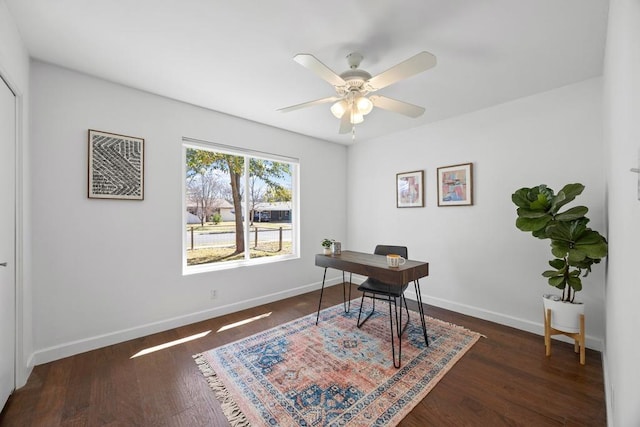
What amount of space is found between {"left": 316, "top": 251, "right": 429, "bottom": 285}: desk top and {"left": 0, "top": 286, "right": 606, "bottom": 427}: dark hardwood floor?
0.80m

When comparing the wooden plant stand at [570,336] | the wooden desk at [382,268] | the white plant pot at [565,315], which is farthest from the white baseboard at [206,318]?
the wooden desk at [382,268]

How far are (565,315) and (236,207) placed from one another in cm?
364

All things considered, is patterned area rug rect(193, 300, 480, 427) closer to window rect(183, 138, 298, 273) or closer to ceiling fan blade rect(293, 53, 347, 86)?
window rect(183, 138, 298, 273)

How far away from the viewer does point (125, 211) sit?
8.74 ft

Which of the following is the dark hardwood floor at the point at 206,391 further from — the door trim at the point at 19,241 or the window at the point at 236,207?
the window at the point at 236,207

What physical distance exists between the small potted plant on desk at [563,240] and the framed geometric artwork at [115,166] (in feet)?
11.9

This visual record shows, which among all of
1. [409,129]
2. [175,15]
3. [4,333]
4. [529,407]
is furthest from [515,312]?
[4,333]

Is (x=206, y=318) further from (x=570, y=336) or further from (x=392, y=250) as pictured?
(x=570, y=336)

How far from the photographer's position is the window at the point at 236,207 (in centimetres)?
327

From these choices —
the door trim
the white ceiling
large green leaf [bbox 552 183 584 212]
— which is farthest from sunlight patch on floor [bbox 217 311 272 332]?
large green leaf [bbox 552 183 584 212]

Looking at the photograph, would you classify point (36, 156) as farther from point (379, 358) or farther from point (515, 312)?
point (515, 312)

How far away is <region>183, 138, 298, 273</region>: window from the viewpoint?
10.7 feet

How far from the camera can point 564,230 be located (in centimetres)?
218

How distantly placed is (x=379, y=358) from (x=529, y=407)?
3.40 ft
